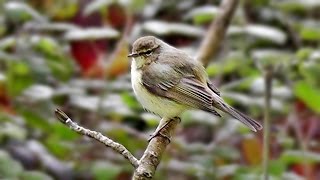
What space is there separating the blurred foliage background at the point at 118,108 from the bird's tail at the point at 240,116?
14.5 inches

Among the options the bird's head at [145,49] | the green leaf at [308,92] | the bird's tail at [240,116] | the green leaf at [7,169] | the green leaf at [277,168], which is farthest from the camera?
the green leaf at [308,92]

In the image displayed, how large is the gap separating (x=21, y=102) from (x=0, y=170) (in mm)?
1009

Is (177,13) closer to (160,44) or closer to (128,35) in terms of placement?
(128,35)

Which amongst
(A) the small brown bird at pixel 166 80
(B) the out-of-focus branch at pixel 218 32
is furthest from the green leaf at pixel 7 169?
(B) the out-of-focus branch at pixel 218 32

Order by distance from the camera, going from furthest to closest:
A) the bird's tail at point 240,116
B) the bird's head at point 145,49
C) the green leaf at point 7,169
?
the bird's head at point 145,49, the green leaf at point 7,169, the bird's tail at point 240,116

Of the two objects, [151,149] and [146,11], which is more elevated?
[146,11]

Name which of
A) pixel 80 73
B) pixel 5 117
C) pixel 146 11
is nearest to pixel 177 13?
pixel 146 11

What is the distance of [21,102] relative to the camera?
4730 mm

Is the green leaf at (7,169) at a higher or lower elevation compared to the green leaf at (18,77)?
lower

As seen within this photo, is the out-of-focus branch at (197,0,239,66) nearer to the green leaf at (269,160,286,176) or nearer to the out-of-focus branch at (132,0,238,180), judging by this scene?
the out-of-focus branch at (132,0,238,180)

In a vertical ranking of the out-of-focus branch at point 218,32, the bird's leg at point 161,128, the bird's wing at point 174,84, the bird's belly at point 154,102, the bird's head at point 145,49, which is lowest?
the bird's leg at point 161,128

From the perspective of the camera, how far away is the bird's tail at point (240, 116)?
11.5 feet

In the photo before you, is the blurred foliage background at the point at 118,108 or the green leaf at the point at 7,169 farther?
the blurred foliage background at the point at 118,108

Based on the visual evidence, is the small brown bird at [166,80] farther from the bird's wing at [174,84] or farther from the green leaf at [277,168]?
the green leaf at [277,168]
